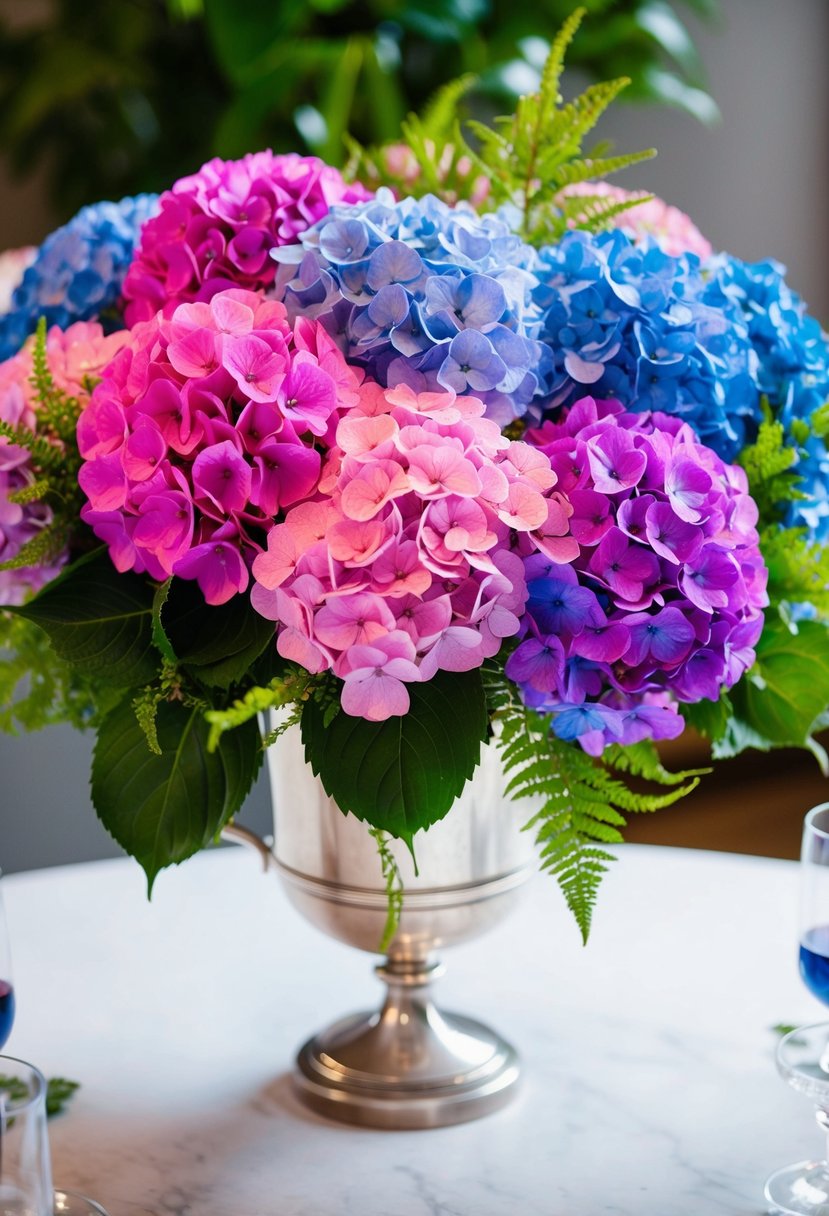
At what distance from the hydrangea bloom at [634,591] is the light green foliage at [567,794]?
18 millimetres

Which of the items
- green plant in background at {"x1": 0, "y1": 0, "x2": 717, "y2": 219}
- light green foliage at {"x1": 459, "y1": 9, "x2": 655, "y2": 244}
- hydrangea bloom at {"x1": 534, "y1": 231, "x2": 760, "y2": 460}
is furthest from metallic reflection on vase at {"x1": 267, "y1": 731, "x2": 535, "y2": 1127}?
green plant in background at {"x1": 0, "y1": 0, "x2": 717, "y2": 219}

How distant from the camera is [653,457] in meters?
0.72

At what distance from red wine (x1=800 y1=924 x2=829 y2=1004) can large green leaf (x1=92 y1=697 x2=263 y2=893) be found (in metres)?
0.35

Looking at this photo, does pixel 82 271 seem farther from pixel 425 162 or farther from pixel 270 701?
pixel 270 701

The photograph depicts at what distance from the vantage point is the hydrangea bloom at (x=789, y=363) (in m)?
0.87

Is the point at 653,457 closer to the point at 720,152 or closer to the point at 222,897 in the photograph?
the point at 222,897

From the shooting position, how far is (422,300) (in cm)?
76

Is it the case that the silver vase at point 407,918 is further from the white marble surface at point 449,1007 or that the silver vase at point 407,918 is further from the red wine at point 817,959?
the red wine at point 817,959

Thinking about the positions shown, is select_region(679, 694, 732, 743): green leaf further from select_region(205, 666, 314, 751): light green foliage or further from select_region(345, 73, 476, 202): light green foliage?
select_region(345, 73, 476, 202): light green foliage

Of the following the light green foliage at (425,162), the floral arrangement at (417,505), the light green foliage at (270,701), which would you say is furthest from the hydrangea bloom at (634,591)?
the light green foliage at (425,162)

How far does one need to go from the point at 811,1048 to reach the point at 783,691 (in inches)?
8.5

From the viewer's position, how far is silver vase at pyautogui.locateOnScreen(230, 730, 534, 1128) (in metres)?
0.88

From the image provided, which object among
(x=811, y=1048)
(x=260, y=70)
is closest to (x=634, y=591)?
(x=811, y=1048)

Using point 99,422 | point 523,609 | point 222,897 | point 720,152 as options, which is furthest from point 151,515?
point 720,152
